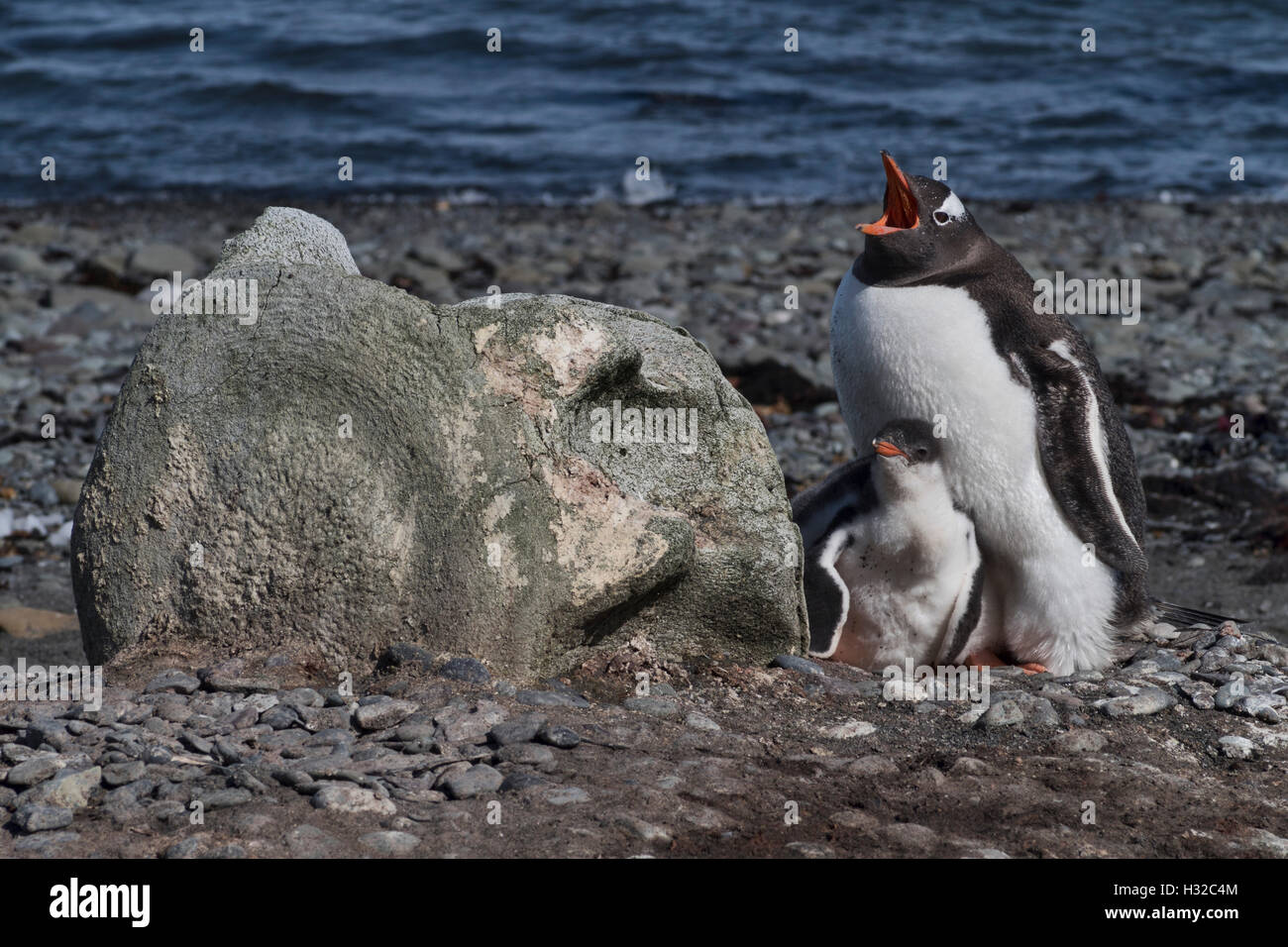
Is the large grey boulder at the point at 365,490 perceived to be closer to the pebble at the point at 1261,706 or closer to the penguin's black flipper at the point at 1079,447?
the penguin's black flipper at the point at 1079,447

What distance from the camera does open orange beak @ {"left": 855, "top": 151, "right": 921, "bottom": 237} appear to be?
511 centimetres

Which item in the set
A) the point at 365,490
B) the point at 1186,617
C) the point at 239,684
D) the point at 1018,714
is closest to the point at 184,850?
the point at 239,684

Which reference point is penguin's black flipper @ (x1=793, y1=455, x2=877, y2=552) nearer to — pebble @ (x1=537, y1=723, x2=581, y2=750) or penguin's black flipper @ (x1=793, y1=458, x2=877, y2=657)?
penguin's black flipper @ (x1=793, y1=458, x2=877, y2=657)

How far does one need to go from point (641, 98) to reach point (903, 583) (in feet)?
66.0

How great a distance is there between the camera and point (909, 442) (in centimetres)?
504

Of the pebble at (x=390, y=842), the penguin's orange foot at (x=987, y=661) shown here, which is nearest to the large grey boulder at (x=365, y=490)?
the pebble at (x=390, y=842)

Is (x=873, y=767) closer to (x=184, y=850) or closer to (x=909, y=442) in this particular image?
(x=909, y=442)

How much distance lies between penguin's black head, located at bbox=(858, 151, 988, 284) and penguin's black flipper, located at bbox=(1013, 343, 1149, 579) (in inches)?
18.4

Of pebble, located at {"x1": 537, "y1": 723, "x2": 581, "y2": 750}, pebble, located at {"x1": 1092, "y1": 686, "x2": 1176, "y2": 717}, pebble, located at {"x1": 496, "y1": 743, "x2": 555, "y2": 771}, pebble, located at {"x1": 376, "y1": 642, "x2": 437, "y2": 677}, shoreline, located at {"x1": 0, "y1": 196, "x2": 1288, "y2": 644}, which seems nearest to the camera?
pebble, located at {"x1": 496, "y1": 743, "x2": 555, "y2": 771}

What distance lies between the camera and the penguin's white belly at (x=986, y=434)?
5102mm

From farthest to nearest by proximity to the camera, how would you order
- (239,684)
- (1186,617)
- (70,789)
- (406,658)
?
(1186,617)
(406,658)
(239,684)
(70,789)

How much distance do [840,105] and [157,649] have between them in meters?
21.1

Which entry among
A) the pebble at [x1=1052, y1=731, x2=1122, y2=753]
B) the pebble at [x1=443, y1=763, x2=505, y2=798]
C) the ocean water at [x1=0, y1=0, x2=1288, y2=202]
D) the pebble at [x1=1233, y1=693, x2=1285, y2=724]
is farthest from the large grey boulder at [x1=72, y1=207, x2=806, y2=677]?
the ocean water at [x1=0, y1=0, x2=1288, y2=202]

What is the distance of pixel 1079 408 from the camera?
203 inches
